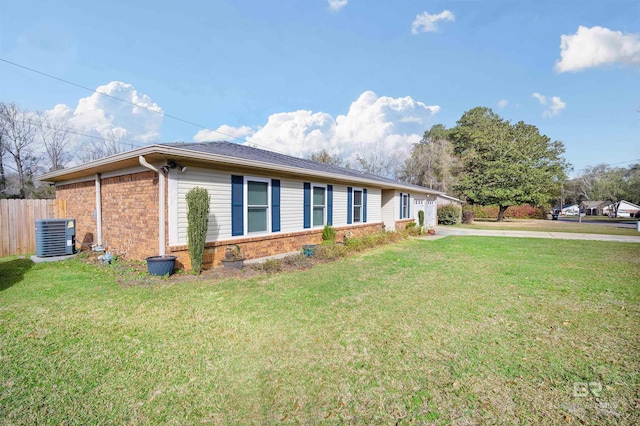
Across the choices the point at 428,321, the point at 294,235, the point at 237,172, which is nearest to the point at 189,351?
the point at 428,321

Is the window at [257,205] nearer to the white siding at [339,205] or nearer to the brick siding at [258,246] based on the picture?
the brick siding at [258,246]

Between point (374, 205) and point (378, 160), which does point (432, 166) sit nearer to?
point (378, 160)

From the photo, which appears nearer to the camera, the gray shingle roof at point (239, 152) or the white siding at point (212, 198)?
the white siding at point (212, 198)

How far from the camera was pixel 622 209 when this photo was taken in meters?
55.6

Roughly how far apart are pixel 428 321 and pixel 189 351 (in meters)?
3.11

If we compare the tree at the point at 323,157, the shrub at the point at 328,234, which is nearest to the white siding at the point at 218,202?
the shrub at the point at 328,234

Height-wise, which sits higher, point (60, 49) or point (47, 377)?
point (60, 49)

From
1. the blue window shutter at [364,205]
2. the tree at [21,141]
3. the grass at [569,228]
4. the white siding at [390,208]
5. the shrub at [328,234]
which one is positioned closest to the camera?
the shrub at [328,234]

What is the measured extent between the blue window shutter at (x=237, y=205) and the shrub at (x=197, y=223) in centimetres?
117

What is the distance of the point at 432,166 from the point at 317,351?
37.9 m

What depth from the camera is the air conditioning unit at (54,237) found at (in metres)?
8.22

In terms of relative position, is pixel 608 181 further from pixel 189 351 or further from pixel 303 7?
pixel 189 351

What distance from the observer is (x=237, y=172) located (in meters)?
7.57

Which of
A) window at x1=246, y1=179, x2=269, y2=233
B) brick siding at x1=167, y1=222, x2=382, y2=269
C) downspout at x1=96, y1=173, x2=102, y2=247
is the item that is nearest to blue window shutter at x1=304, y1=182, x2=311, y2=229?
brick siding at x1=167, y1=222, x2=382, y2=269
